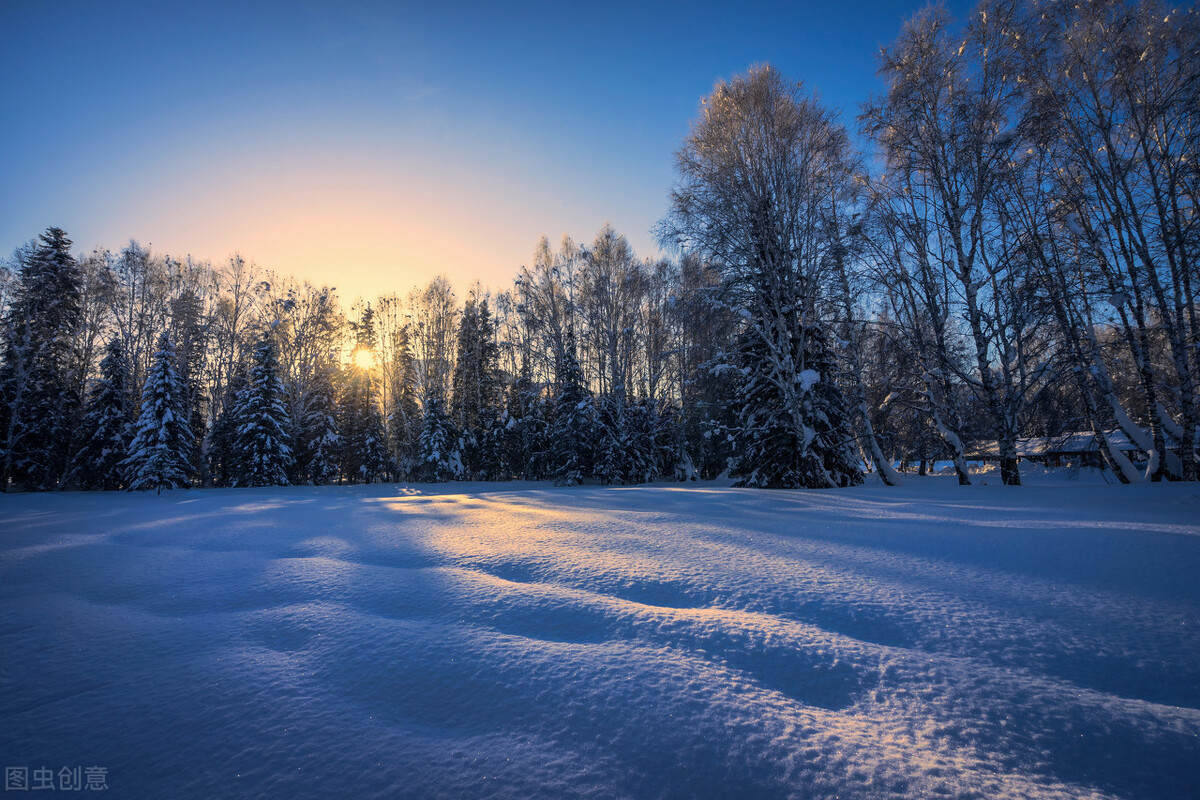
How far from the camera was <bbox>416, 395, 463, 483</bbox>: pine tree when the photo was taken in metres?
25.8

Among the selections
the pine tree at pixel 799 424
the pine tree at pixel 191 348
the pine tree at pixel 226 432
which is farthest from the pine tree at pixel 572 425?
the pine tree at pixel 191 348

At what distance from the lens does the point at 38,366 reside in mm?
19312

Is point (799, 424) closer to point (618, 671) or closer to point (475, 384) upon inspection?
point (618, 671)

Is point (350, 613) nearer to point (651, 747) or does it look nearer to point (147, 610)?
point (147, 610)

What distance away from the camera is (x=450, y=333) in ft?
93.7

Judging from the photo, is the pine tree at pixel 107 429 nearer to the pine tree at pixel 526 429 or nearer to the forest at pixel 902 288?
the forest at pixel 902 288

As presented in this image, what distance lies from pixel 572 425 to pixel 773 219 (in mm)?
13868

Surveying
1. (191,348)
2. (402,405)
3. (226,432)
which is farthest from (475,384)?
(191,348)

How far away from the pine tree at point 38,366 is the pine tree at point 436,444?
588 inches

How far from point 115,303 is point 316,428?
33.6 ft

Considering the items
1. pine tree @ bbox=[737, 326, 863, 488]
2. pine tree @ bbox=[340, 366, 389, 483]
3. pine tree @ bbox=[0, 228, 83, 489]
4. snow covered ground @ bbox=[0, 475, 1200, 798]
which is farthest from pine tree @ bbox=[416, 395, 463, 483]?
Result: snow covered ground @ bbox=[0, 475, 1200, 798]

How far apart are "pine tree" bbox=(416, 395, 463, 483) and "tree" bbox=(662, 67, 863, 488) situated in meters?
19.4

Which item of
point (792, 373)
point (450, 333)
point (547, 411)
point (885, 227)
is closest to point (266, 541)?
point (792, 373)

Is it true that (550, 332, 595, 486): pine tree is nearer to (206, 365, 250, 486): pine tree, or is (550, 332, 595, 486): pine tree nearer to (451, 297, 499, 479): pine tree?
(451, 297, 499, 479): pine tree
